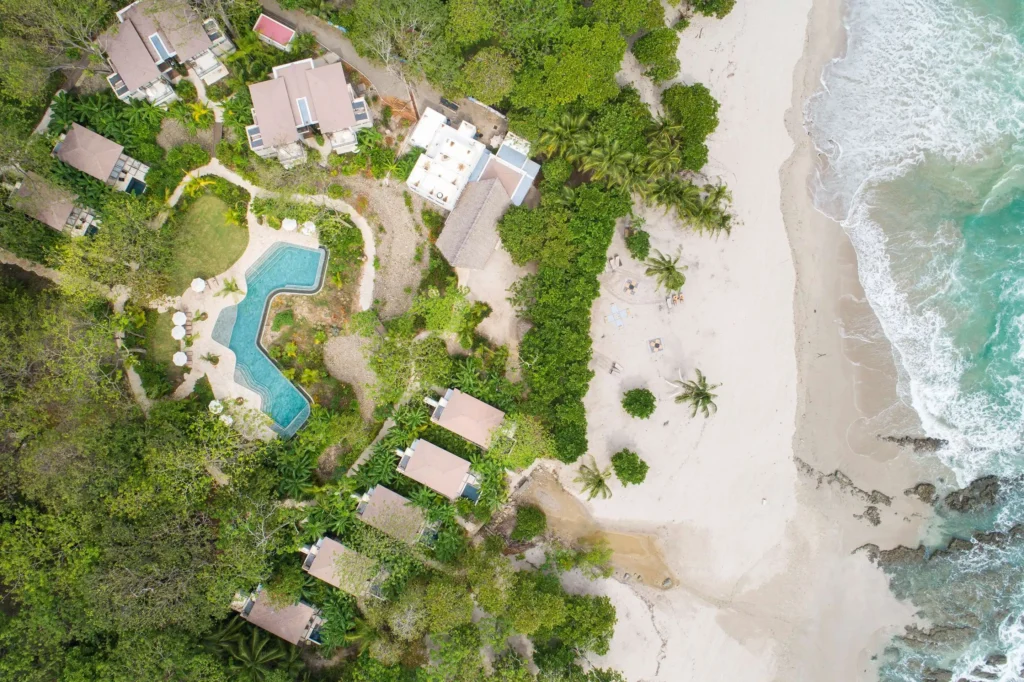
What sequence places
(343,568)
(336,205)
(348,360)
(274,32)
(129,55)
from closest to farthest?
1. (343,568)
2. (129,55)
3. (274,32)
4. (336,205)
5. (348,360)

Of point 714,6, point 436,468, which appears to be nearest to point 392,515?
→ point 436,468

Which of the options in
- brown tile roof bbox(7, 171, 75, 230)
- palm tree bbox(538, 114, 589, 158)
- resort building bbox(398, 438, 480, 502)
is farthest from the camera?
resort building bbox(398, 438, 480, 502)

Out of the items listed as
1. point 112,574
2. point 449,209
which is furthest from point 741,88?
point 112,574

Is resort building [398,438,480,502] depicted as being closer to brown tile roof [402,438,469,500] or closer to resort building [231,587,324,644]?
brown tile roof [402,438,469,500]

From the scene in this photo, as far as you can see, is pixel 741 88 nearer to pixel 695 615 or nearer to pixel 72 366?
pixel 695 615

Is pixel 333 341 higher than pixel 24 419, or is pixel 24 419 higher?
pixel 333 341

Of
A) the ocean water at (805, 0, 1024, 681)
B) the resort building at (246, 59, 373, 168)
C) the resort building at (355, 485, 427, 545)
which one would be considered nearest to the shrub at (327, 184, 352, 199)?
the resort building at (246, 59, 373, 168)

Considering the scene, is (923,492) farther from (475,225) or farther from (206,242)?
(206,242)
